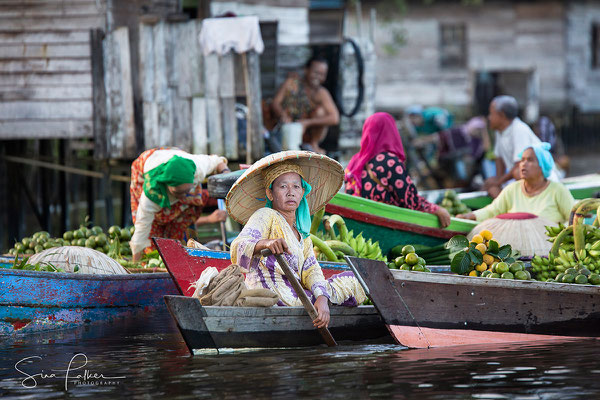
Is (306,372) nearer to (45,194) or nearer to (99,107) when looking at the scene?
(99,107)

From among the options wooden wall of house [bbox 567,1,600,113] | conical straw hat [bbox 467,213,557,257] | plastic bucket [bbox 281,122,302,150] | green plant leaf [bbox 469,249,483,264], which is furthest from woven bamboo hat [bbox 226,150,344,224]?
wooden wall of house [bbox 567,1,600,113]

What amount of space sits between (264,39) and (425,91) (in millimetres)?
16038

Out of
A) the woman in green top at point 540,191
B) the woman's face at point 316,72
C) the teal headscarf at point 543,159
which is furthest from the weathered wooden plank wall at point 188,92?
the teal headscarf at point 543,159

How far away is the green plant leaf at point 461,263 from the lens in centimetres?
687

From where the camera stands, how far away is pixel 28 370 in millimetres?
5906

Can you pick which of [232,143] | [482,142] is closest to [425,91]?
[482,142]

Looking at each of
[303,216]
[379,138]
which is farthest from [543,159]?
[303,216]

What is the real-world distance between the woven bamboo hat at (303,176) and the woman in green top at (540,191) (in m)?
2.63

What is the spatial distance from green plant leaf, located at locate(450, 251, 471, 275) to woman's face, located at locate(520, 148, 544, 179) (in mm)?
1899

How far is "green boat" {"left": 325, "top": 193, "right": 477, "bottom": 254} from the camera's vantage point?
8.25 m

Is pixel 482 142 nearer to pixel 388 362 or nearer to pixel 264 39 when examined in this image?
pixel 264 39

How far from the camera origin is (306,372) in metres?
5.63

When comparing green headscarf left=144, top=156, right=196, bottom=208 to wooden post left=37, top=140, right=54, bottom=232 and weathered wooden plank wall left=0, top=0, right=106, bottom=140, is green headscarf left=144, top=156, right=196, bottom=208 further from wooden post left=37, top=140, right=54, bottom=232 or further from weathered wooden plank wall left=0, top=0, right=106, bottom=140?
wooden post left=37, top=140, right=54, bottom=232

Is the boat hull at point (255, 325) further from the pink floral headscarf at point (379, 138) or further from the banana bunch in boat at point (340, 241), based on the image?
the pink floral headscarf at point (379, 138)
